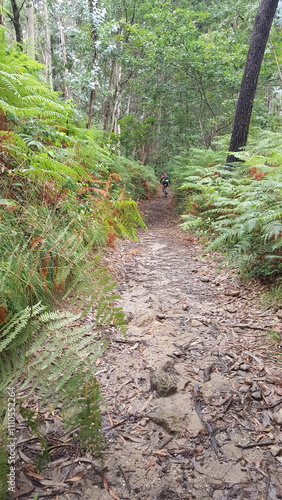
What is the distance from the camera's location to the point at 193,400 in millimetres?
1992

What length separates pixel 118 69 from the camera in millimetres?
13141

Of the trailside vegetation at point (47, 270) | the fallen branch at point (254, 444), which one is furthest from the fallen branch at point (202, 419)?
the trailside vegetation at point (47, 270)

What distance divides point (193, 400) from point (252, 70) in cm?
706

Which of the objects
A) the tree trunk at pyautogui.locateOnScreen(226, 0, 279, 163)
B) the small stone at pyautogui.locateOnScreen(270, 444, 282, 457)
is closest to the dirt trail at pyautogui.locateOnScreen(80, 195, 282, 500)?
the small stone at pyautogui.locateOnScreen(270, 444, 282, 457)

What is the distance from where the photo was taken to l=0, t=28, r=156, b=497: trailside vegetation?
4.18 ft

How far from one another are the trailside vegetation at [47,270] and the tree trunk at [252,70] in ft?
12.0

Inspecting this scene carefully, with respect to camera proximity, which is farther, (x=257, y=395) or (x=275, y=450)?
(x=257, y=395)

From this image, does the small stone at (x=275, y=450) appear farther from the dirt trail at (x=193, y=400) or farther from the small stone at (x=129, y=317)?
the small stone at (x=129, y=317)

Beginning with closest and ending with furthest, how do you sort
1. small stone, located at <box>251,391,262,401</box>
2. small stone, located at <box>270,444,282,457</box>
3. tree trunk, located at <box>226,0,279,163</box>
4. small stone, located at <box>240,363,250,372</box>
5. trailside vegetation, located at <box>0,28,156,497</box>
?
trailside vegetation, located at <box>0,28,156,497</box> → small stone, located at <box>270,444,282,457</box> → small stone, located at <box>251,391,262,401</box> → small stone, located at <box>240,363,250,372</box> → tree trunk, located at <box>226,0,279,163</box>

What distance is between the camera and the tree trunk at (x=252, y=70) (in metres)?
5.81

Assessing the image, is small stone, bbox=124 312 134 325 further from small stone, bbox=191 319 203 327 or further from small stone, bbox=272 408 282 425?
small stone, bbox=272 408 282 425

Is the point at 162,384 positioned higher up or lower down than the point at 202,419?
higher up

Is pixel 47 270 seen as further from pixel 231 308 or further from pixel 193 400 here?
pixel 231 308

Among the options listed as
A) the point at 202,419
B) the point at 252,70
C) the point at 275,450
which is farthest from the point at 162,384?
the point at 252,70
